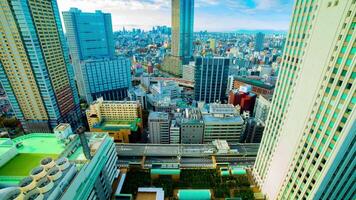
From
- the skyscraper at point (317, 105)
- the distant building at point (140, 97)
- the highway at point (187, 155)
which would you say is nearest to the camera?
the skyscraper at point (317, 105)

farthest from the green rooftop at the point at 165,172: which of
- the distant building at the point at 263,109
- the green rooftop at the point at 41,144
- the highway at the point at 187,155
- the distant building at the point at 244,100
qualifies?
the distant building at the point at 244,100

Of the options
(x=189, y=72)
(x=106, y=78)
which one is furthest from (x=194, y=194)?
(x=189, y=72)

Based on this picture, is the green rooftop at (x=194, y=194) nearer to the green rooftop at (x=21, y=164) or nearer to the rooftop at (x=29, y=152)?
the rooftop at (x=29, y=152)

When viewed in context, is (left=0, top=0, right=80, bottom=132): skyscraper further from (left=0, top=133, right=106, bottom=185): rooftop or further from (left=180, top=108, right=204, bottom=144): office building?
(left=180, top=108, right=204, bottom=144): office building

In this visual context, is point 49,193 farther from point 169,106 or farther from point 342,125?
point 169,106

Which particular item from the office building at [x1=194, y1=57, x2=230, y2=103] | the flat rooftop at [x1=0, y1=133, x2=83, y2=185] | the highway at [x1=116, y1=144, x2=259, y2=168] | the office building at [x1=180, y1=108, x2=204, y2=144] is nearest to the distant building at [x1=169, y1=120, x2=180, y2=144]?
the office building at [x1=180, y1=108, x2=204, y2=144]

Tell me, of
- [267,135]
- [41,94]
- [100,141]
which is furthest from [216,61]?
[41,94]

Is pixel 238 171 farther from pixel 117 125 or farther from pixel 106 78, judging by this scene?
pixel 106 78
